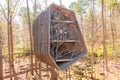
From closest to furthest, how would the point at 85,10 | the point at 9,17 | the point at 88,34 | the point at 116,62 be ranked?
the point at 9,17
the point at 116,62
the point at 88,34
the point at 85,10

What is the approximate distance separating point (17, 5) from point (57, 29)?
10.7 feet

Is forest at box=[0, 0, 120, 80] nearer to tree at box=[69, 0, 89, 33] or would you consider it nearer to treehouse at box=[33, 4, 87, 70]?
tree at box=[69, 0, 89, 33]

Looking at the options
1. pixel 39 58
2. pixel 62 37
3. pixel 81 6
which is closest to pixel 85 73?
pixel 39 58

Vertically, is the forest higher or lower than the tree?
lower

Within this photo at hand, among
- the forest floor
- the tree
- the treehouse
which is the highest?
the tree

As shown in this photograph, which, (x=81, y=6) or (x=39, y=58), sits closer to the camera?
(x=39, y=58)

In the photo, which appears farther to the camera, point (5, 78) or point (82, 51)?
point (5, 78)

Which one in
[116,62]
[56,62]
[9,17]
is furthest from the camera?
[116,62]

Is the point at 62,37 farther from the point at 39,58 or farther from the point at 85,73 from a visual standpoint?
the point at 85,73

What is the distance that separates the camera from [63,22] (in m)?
6.82

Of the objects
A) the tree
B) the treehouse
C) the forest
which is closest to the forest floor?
the forest

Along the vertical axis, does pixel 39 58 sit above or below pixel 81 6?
below

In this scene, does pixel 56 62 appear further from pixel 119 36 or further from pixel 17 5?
pixel 119 36

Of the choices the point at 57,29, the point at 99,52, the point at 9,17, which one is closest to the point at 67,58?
the point at 57,29
